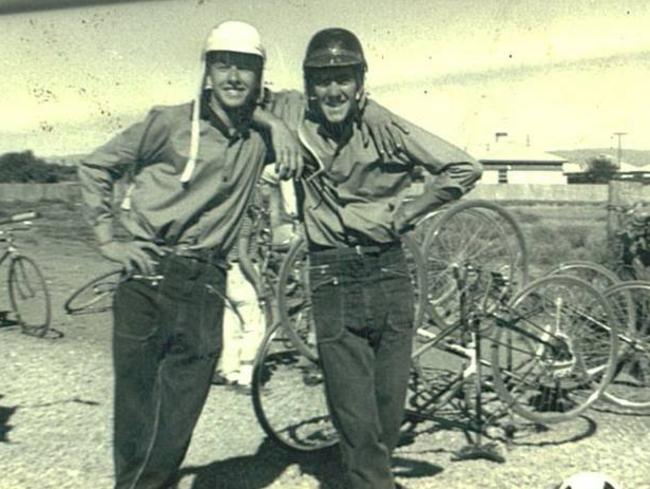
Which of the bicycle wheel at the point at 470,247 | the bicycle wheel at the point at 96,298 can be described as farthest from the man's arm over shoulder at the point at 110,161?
the bicycle wheel at the point at 96,298

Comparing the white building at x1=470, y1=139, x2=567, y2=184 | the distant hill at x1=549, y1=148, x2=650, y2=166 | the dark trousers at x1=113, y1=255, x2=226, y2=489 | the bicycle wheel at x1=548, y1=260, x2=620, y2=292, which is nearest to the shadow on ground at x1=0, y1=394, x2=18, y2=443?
the dark trousers at x1=113, y1=255, x2=226, y2=489

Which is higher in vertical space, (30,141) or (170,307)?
(30,141)

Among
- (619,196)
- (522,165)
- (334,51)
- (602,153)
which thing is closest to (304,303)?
(334,51)

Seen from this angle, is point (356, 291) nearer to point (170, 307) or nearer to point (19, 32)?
point (170, 307)

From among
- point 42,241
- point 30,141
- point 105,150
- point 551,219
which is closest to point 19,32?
point 30,141

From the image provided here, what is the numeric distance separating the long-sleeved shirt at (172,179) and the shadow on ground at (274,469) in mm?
1483

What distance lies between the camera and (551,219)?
70.5 ft

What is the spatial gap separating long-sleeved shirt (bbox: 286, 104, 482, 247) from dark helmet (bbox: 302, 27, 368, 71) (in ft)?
0.82

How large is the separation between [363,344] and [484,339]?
6.71ft

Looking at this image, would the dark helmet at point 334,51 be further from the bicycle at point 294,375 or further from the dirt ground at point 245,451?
the dirt ground at point 245,451

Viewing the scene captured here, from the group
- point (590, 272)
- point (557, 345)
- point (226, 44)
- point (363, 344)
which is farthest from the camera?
point (590, 272)

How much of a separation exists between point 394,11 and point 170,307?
9.03ft

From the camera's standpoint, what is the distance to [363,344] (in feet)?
10.7

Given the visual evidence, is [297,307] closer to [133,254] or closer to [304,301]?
[304,301]
